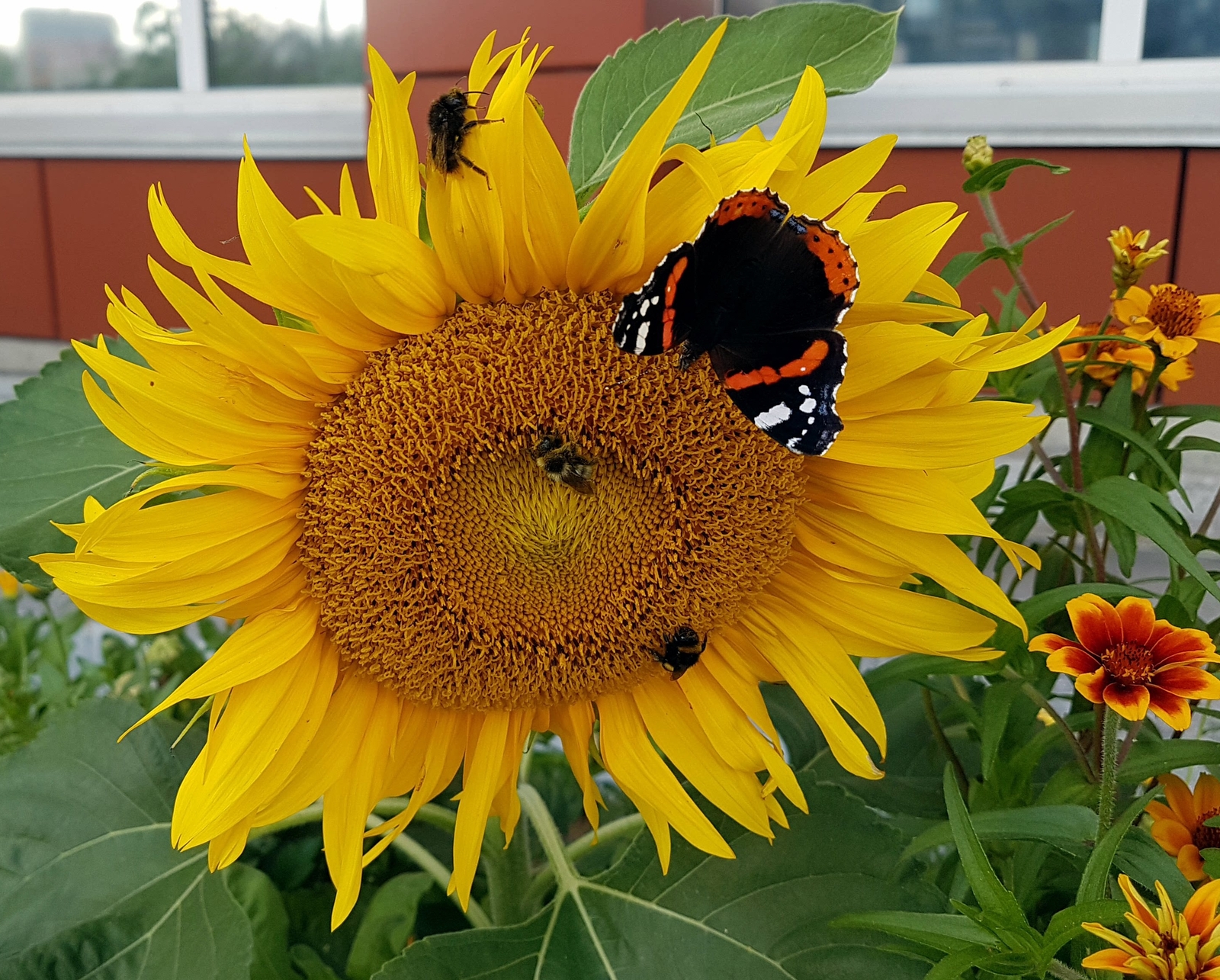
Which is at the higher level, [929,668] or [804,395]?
[804,395]

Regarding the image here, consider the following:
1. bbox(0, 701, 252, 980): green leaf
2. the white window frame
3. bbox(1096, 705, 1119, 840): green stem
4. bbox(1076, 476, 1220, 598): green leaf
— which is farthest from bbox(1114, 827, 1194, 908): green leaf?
the white window frame

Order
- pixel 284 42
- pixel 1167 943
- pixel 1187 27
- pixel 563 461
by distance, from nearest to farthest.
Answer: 1. pixel 1167 943
2. pixel 563 461
3. pixel 1187 27
4. pixel 284 42

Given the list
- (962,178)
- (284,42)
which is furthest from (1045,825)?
(284,42)

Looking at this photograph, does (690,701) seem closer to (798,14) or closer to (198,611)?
(198,611)

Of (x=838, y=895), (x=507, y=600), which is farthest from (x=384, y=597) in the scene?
(x=838, y=895)

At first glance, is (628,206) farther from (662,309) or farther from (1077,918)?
(1077,918)

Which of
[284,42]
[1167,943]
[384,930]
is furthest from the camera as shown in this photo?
[284,42]

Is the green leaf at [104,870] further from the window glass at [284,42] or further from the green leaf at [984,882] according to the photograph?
the window glass at [284,42]

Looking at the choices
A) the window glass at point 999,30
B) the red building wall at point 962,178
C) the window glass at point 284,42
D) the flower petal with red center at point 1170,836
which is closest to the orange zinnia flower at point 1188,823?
the flower petal with red center at point 1170,836
